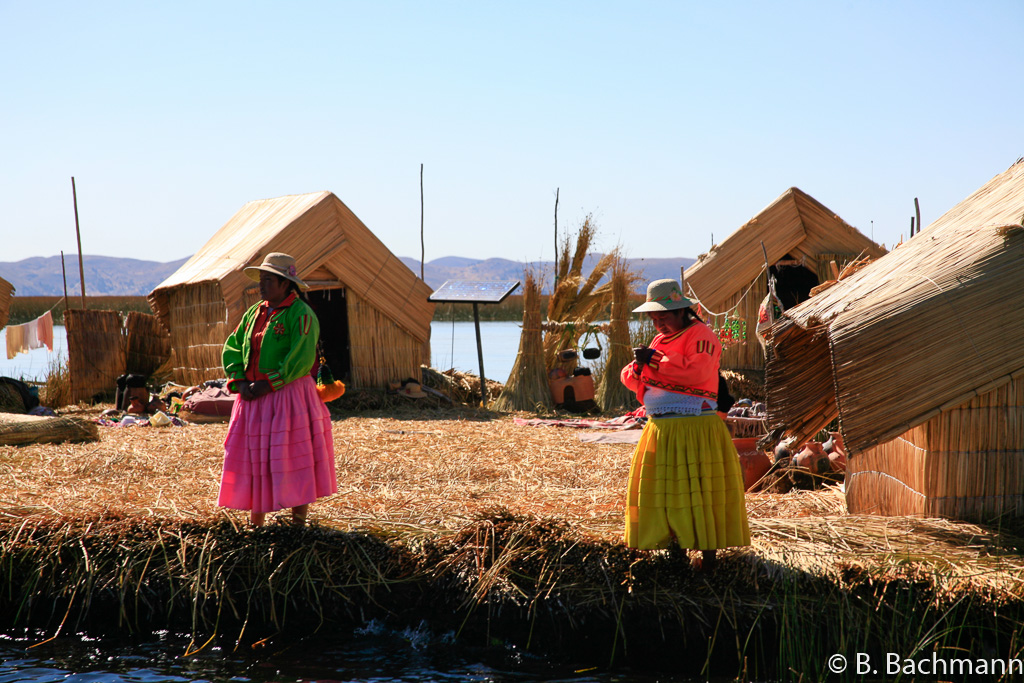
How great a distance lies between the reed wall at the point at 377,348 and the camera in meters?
10.3

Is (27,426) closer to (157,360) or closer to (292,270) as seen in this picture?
(292,270)

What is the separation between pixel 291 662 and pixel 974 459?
3196mm

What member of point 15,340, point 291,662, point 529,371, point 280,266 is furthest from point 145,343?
point 291,662

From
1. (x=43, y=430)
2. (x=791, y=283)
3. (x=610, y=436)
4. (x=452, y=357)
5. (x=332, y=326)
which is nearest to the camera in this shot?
(x=43, y=430)

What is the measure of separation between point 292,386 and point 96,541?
1.20 m

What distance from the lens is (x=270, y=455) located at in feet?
14.0

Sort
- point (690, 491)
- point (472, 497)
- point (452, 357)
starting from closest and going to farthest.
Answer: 1. point (690, 491)
2. point (472, 497)
3. point (452, 357)

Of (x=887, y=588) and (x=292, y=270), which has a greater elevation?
(x=292, y=270)

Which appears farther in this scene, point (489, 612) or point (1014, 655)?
point (489, 612)

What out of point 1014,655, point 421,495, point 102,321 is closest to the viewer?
point 1014,655

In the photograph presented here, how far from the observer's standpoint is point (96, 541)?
438cm

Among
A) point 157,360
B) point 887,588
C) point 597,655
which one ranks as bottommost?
point 597,655

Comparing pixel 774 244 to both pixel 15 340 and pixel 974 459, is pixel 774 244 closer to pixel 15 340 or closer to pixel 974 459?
pixel 974 459

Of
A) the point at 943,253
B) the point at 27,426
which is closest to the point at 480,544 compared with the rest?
the point at 943,253
